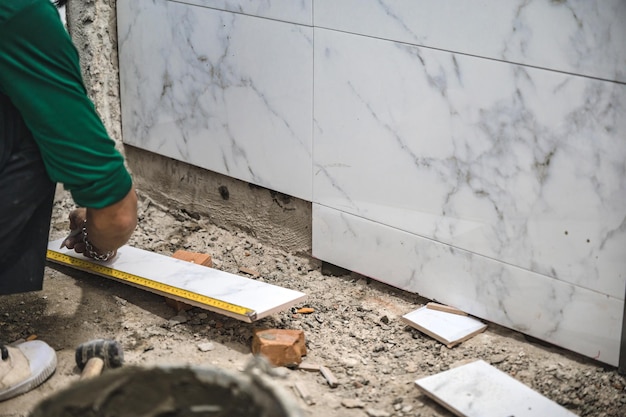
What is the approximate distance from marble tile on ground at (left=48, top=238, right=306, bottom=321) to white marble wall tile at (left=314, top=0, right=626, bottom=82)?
962 mm

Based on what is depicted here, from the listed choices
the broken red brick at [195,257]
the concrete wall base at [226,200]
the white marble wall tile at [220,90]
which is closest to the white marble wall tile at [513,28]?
the white marble wall tile at [220,90]

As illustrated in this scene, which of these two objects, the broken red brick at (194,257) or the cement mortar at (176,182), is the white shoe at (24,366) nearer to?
the broken red brick at (194,257)

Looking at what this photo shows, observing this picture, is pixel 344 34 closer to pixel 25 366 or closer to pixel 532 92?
pixel 532 92

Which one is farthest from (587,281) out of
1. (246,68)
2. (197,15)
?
(197,15)

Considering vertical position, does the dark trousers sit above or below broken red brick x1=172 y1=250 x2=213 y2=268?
above

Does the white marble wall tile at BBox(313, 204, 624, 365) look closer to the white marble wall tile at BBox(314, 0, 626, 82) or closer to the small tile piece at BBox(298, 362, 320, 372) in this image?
the small tile piece at BBox(298, 362, 320, 372)

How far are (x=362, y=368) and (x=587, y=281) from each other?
76cm

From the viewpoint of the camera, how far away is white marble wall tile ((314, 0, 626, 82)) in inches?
96.8

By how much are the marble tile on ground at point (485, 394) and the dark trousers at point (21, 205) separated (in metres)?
1.26

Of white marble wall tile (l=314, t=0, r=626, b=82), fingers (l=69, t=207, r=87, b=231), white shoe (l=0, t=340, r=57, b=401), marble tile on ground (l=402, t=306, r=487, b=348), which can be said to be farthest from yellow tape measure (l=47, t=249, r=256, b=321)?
white marble wall tile (l=314, t=0, r=626, b=82)

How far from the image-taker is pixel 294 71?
10.8 feet

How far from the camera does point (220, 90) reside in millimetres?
3615

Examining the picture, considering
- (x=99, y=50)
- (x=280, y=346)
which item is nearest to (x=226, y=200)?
(x=99, y=50)

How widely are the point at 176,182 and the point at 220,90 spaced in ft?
1.97
